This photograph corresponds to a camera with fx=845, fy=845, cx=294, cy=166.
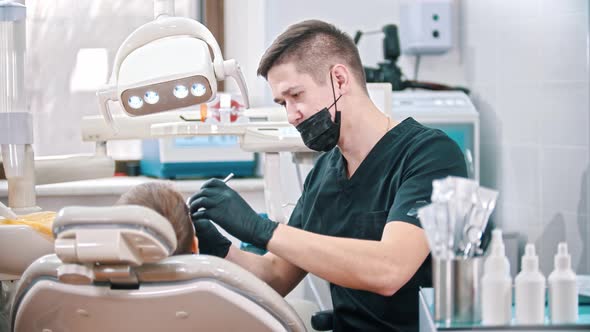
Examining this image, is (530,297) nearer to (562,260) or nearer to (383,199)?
(562,260)

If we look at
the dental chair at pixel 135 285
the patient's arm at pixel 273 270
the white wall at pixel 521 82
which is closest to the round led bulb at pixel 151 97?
the patient's arm at pixel 273 270

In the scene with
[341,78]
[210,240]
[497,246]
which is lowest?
[210,240]

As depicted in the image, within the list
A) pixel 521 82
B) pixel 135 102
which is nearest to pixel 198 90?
pixel 135 102

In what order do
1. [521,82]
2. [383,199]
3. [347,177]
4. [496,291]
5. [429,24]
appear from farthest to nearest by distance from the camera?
1. [429,24]
2. [521,82]
3. [347,177]
4. [383,199]
5. [496,291]

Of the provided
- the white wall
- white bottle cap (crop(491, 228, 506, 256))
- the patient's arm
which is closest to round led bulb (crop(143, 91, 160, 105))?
the patient's arm

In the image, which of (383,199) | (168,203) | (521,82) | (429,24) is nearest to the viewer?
(168,203)

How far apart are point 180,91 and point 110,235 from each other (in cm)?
65

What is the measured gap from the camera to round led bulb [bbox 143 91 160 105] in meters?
1.85

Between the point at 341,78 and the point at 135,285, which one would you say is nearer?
A: the point at 135,285

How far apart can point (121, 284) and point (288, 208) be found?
1.52m

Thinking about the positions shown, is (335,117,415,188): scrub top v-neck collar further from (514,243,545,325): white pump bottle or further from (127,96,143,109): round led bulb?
(514,243,545,325): white pump bottle

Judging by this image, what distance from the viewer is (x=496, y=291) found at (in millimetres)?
1165

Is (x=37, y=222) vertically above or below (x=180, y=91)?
below

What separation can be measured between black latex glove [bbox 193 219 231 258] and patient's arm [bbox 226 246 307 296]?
0.09 meters
